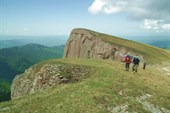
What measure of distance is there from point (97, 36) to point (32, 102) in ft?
269

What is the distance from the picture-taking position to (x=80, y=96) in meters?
26.8

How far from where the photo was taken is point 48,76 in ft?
151

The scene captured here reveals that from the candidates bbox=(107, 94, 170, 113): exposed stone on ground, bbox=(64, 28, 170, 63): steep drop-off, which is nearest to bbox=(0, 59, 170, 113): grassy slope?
bbox=(107, 94, 170, 113): exposed stone on ground

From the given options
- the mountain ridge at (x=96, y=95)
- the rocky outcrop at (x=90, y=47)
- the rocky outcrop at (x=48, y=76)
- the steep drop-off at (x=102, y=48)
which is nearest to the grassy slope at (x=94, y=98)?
the mountain ridge at (x=96, y=95)

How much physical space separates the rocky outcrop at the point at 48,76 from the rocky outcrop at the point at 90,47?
41782 mm

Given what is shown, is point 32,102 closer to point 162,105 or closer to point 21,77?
point 162,105

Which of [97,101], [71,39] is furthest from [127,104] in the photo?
[71,39]

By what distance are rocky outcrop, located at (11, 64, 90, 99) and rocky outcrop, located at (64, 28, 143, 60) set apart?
137ft

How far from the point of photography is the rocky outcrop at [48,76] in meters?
44.1

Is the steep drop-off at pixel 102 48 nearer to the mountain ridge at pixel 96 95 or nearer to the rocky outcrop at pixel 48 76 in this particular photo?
the rocky outcrop at pixel 48 76

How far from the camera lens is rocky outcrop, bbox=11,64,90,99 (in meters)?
44.1

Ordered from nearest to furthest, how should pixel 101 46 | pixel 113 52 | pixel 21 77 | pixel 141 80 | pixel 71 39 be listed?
pixel 141 80 < pixel 21 77 < pixel 113 52 < pixel 101 46 < pixel 71 39

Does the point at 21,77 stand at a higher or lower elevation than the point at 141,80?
lower

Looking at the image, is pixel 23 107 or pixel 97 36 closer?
pixel 23 107
